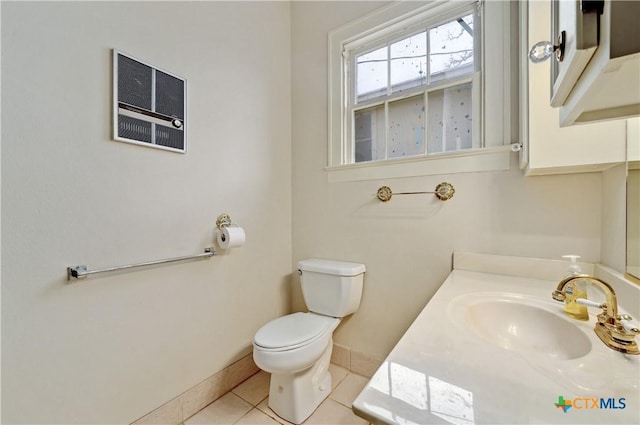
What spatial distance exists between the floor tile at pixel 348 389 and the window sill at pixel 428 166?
51.3 inches

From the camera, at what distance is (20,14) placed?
90 cm

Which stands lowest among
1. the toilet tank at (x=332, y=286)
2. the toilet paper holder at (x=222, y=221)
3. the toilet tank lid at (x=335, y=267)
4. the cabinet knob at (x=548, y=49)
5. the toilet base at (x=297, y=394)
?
the toilet base at (x=297, y=394)

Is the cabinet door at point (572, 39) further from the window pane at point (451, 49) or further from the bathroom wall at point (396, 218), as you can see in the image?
the window pane at point (451, 49)

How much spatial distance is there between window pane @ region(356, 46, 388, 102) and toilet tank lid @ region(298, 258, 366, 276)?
1.15 metres

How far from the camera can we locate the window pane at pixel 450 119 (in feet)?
4.73

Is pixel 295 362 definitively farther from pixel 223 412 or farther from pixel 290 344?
pixel 223 412

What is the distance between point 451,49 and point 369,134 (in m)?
0.65

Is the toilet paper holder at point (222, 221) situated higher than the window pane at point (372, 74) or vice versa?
the window pane at point (372, 74)

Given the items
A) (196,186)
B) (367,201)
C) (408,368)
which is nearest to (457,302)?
(408,368)

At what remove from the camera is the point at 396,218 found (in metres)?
1.57

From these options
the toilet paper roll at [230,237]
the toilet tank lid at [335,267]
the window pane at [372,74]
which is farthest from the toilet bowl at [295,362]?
the window pane at [372,74]

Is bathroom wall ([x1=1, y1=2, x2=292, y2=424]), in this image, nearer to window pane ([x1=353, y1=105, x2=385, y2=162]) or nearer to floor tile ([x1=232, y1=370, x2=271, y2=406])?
floor tile ([x1=232, y1=370, x2=271, y2=406])

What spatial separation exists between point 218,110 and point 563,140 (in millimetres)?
1640

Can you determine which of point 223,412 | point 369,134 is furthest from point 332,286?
point 369,134
